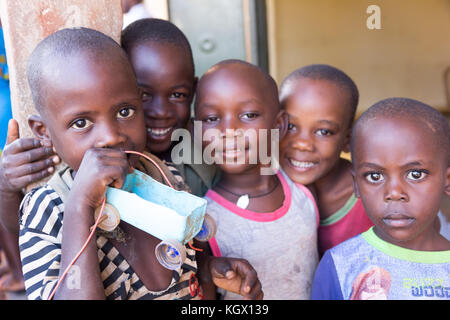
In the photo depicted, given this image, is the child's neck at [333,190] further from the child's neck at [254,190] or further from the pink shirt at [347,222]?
the child's neck at [254,190]

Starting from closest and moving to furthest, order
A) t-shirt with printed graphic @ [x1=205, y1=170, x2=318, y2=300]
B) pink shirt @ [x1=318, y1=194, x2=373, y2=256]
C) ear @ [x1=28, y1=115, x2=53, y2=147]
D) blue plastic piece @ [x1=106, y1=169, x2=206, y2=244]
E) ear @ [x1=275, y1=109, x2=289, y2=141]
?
blue plastic piece @ [x1=106, y1=169, x2=206, y2=244] → ear @ [x1=28, y1=115, x2=53, y2=147] → t-shirt with printed graphic @ [x1=205, y1=170, x2=318, y2=300] → ear @ [x1=275, y1=109, x2=289, y2=141] → pink shirt @ [x1=318, y1=194, x2=373, y2=256]

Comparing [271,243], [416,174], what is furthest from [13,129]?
[416,174]

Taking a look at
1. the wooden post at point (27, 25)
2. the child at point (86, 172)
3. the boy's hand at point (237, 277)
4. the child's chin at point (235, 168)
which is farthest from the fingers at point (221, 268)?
the wooden post at point (27, 25)

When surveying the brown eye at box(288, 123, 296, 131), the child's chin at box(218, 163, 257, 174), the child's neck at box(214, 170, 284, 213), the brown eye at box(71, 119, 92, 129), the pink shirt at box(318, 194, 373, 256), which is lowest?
the pink shirt at box(318, 194, 373, 256)

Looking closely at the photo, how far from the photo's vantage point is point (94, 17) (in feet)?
5.06

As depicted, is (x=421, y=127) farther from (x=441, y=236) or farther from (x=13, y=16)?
(x=13, y=16)

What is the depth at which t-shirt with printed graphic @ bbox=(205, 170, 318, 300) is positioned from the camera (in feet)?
5.65

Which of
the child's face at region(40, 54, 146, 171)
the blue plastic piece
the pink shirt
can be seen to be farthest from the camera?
the pink shirt

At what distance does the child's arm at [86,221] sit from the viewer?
1.05m

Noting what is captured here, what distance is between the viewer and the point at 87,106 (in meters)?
1.17

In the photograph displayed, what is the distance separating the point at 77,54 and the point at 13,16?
0.43 meters

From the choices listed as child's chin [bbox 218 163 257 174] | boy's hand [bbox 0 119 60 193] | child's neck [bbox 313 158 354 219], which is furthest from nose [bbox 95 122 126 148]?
child's neck [bbox 313 158 354 219]

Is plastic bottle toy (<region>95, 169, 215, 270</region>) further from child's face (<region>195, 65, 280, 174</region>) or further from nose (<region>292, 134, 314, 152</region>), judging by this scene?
nose (<region>292, 134, 314, 152</region>)

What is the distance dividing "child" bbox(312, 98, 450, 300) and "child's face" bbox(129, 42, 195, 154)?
75 centimetres
